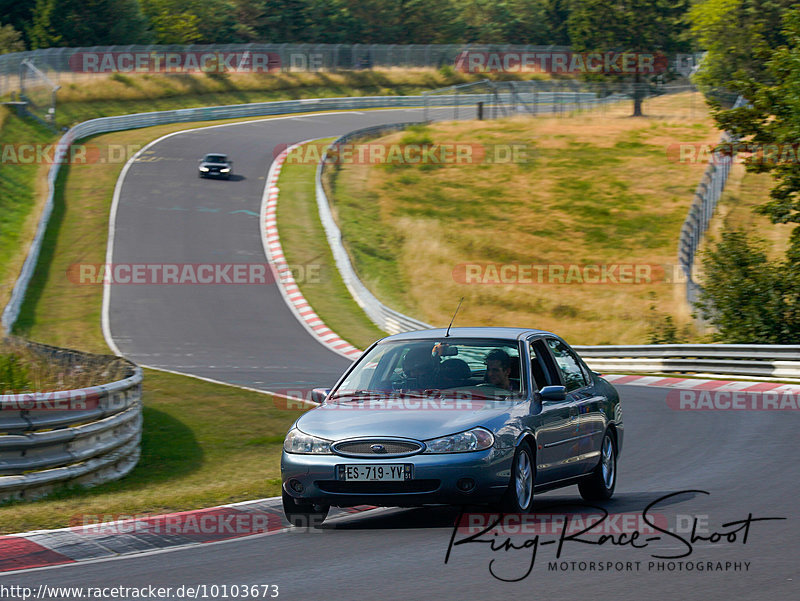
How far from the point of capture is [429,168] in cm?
5162

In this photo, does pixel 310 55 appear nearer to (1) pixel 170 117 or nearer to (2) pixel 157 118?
(1) pixel 170 117

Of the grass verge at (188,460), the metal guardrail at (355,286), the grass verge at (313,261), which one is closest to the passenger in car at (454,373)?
the grass verge at (188,460)

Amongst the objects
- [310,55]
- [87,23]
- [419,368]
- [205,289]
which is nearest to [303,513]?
[419,368]

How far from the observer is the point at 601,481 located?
9.61 m

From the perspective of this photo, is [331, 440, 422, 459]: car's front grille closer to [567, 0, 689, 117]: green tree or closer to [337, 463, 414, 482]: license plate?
[337, 463, 414, 482]: license plate

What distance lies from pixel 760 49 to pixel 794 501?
2219cm

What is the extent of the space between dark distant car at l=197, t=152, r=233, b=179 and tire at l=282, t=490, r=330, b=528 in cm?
3753

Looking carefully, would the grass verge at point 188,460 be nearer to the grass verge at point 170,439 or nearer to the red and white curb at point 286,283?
the grass verge at point 170,439

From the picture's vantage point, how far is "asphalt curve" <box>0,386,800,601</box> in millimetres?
6266

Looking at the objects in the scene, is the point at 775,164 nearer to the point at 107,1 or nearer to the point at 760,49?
the point at 760,49

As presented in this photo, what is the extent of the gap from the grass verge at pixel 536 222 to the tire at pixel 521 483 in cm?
2075

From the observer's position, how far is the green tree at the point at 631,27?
71.9m

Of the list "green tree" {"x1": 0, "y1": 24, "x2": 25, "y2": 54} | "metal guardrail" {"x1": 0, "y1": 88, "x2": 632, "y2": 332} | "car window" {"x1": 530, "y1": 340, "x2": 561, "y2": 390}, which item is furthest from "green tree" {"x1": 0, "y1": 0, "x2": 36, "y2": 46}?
"car window" {"x1": 530, "y1": 340, "x2": 561, "y2": 390}

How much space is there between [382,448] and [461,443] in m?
0.56
